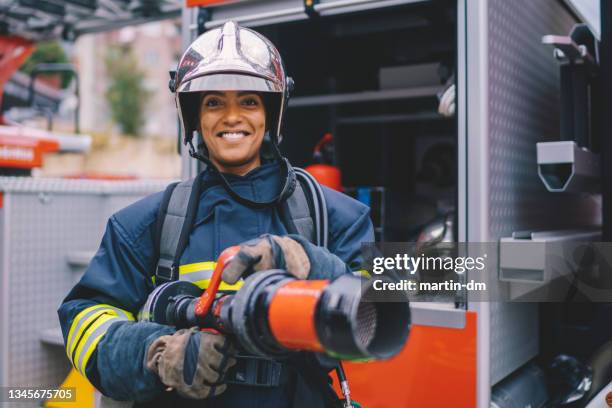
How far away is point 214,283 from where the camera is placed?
1256mm

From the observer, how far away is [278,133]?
5.80 ft

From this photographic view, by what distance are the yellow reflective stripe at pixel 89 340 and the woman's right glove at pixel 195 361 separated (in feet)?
0.86

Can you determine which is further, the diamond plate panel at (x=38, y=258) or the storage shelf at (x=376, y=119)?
the storage shelf at (x=376, y=119)

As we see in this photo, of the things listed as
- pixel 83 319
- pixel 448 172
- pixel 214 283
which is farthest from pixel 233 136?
pixel 448 172

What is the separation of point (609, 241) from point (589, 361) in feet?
1.63

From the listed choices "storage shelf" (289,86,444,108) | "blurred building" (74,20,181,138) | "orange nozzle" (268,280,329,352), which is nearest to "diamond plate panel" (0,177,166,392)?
"storage shelf" (289,86,444,108)

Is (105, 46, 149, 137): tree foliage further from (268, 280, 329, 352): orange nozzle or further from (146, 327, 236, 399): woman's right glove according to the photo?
(268, 280, 329, 352): orange nozzle

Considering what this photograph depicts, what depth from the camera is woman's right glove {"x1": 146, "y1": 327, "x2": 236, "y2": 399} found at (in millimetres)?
1218

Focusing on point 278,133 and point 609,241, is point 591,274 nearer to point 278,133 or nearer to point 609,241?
point 609,241

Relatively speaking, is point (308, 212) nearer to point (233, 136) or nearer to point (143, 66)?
point (233, 136)

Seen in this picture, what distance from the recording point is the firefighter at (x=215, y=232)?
4.72 feet

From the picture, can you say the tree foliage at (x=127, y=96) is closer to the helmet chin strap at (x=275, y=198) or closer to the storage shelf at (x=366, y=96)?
the storage shelf at (x=366, y=96)
